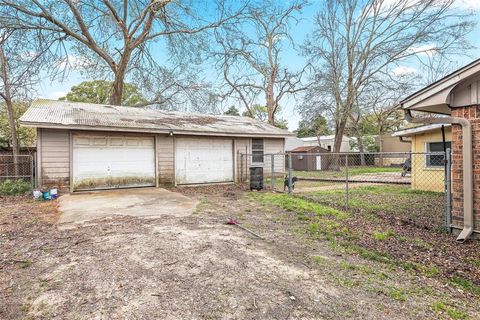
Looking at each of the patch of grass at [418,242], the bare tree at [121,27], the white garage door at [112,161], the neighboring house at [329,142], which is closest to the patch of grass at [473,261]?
the patch of grass at [418,242]

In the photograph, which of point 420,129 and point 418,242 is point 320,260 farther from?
point 420,129

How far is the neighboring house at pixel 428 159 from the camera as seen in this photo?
9336 millimetres

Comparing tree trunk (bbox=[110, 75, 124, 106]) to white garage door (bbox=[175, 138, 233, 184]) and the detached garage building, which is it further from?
white garage door (bbox=[175, 138, 233, 184])

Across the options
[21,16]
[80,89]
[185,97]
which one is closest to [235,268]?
[21,16]

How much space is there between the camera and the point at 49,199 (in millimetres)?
8312

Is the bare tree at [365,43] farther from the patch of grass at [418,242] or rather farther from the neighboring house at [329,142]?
the patch of grass at [418,242]

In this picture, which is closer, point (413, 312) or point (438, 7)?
point (413, 312)

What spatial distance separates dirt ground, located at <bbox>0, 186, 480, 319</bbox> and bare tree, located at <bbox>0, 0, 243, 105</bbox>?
13.3 m

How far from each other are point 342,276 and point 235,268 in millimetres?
1180

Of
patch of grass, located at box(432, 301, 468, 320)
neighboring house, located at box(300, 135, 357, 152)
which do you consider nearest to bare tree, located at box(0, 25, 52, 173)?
patch of grass, located at box(432, 301, 468, 320)

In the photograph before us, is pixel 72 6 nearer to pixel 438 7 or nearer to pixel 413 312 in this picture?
pixel 413 312

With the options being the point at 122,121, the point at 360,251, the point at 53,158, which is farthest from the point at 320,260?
the point at 122,121

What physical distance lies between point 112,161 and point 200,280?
8.38 m

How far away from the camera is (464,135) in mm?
4312
